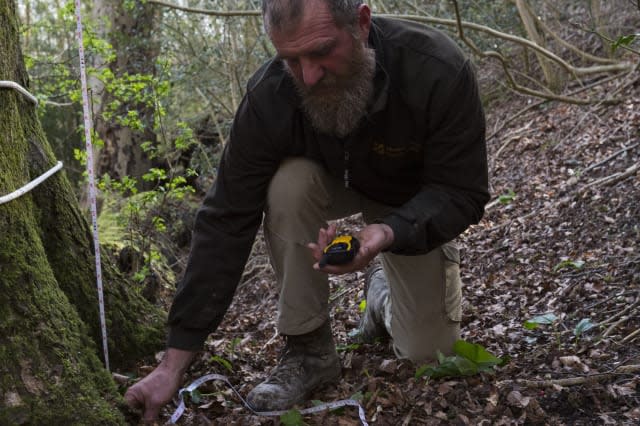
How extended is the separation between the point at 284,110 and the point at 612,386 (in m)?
1.66

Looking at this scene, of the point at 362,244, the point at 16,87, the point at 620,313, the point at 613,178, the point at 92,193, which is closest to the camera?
the point at 362,244

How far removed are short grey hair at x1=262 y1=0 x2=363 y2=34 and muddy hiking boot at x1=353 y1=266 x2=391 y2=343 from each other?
148 cm

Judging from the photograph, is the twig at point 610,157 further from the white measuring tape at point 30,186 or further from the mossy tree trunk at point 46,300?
the white measuring tape at point 30,186

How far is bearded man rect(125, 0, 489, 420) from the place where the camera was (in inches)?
99.3

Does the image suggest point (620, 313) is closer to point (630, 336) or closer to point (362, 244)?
point (630, 336)

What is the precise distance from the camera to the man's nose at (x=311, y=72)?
2.49m

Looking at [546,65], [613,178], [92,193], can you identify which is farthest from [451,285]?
[546,65]

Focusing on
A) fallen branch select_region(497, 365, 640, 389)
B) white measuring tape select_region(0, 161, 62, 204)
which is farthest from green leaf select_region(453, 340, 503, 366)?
white measuring tape select_region(0, 161, 62, 204)

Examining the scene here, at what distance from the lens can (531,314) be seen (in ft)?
12.3

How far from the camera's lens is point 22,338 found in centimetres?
215

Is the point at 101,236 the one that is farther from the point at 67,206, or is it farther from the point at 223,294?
the point at 223,294

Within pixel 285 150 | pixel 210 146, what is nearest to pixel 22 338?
pixel 285 150

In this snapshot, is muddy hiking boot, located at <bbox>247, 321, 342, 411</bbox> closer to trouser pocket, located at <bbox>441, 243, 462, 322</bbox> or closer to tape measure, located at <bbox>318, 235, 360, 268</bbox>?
trouser pocket, located at <bbox>441, 243, 462, 322</bbox>

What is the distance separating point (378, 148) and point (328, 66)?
465mm
